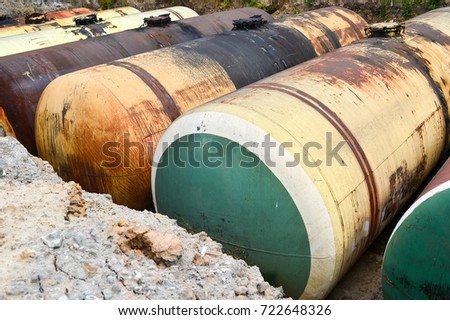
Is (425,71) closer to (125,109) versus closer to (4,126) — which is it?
(125,109)

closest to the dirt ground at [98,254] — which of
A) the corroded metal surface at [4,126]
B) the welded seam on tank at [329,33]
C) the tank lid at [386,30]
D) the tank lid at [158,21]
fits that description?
the corroded metal surface at [4,126]

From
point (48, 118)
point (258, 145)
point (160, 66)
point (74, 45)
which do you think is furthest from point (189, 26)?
point (258, 145)

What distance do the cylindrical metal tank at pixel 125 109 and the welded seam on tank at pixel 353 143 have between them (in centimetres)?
145

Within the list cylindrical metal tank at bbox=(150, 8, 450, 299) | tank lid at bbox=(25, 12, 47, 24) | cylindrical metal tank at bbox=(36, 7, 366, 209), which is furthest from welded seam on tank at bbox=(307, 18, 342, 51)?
→ tank lid at bbox=(25, 12, 47, 24)

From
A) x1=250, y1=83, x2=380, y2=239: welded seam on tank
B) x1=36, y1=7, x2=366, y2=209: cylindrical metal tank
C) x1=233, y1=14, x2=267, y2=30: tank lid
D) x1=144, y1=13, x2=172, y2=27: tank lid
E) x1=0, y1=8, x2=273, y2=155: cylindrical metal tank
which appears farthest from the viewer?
x1=144, y1=13, x2=172, y2=27: tank lid

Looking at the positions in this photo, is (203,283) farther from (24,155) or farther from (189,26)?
(189,26)

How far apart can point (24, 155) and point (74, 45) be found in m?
2.69

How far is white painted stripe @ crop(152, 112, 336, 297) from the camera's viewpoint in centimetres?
370

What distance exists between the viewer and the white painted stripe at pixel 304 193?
3.70 metres

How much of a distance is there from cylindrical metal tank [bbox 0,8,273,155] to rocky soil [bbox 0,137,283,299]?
6.61 ft

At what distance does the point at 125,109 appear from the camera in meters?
4.87

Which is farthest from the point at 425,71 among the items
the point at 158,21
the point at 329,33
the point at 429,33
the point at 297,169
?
the point at 158,21

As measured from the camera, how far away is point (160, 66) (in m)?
5.64

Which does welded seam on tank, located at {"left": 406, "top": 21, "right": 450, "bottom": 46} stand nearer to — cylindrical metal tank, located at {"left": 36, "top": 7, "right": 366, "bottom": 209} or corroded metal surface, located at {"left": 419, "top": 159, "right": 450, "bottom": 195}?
cylindrical metal tank, located at {"left": 36, "top": 7, "right": 366, "bottom": 209}
